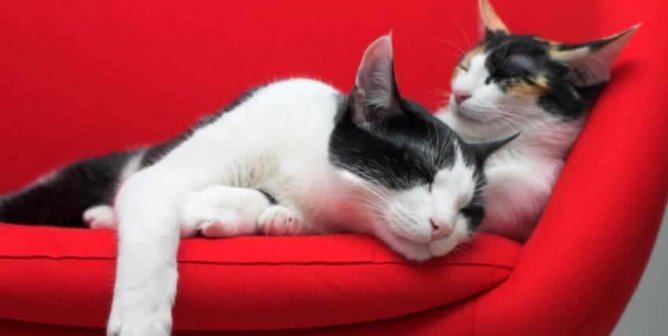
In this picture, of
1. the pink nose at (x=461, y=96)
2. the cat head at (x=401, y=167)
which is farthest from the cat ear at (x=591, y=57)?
the cat head at (x=401, y=167)

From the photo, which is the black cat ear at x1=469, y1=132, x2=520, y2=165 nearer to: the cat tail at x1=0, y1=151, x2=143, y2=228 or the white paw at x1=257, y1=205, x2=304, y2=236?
the white paw at x1=257, y1=205, x2=304, y2=236

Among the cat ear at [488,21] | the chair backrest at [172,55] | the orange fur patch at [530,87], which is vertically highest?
the chair backrest at [172,55]

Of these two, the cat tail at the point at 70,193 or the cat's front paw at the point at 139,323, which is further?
the cat tail at the point at 70,193

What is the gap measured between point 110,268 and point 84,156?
868 mm

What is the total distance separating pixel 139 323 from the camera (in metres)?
0.97

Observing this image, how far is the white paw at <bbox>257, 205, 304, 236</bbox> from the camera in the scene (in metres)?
1.22

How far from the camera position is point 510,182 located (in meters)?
1.34

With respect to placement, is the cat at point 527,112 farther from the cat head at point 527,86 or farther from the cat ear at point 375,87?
the cat ear at point 375,87

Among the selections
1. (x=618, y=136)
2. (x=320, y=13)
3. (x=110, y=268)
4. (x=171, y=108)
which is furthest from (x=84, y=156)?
(x=618, y=136)

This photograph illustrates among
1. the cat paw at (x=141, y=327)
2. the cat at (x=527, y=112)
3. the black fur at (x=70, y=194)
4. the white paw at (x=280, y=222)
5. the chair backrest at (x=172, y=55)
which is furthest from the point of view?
the chair backrest at (x=172, y=55)

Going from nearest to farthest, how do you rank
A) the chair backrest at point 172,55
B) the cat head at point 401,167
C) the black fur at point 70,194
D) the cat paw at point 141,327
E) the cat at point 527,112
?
the cat paw at point 141,327
the cat head at point 401,167
the cat at point 527,112
the black fur at point 70,194
the chair backrest at point 172,55

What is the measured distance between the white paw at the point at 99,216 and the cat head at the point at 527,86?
0.64m

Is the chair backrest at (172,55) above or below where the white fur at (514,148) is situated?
above

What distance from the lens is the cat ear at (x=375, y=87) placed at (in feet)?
3.55
